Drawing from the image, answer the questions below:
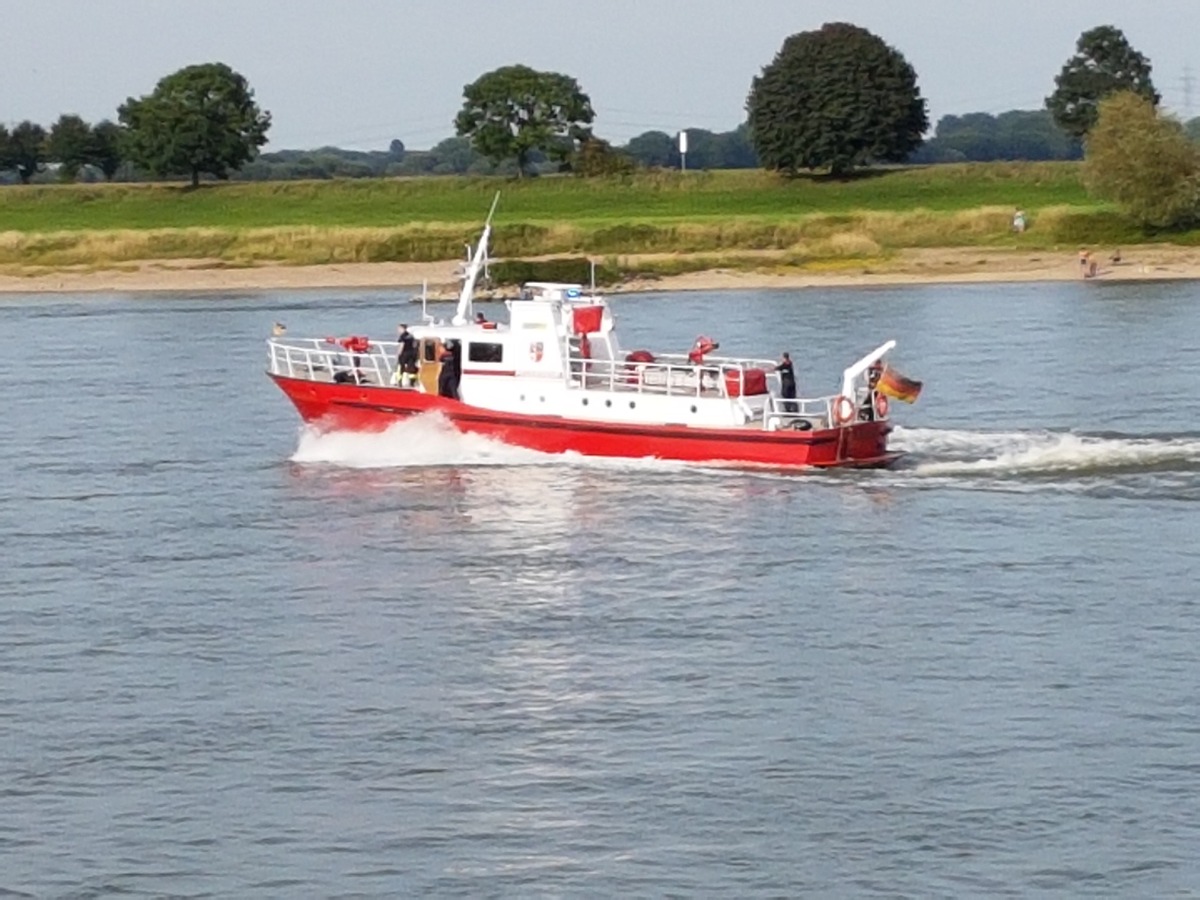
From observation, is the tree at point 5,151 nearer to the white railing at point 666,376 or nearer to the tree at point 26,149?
the tree at point 26,149

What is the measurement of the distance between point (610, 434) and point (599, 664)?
12.8m

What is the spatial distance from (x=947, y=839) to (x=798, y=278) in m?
64.5

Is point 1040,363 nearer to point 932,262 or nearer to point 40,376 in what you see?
point 40,376

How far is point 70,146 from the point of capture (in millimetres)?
143375

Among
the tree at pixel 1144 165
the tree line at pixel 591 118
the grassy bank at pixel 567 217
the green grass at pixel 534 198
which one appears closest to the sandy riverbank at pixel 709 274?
the grassy bank at pixel 567 217

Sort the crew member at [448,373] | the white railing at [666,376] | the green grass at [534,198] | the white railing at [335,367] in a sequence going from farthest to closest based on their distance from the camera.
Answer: the green grass at [534,198] → the white railing at [335,367] → the crew member at [448,373] → the white railing at [666,376]

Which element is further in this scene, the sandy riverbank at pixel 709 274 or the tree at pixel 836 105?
the tree at pixel 836 105

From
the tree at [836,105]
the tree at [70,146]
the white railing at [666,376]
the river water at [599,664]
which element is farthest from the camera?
the tree at [70,146]

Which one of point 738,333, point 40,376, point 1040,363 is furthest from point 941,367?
point 40,376

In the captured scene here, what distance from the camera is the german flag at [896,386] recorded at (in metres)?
37.8

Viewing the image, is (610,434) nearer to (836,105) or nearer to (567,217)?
(567,217)

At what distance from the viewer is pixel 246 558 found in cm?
3259

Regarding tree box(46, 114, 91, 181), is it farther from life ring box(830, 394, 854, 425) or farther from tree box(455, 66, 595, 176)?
life ring box(830, 394, 854, 425)

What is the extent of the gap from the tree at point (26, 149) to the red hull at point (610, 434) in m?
110
